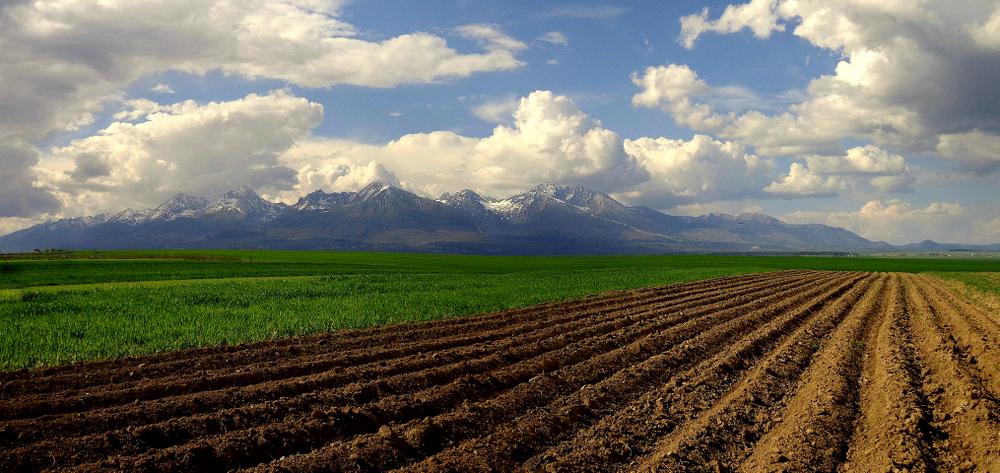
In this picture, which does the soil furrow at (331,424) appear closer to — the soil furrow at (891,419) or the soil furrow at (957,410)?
the soil furrow at (891,419)

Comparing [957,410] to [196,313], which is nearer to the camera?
[957,410]

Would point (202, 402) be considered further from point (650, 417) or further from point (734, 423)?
point (734, 423)

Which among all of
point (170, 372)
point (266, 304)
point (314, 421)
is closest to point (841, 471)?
point (314, 421)

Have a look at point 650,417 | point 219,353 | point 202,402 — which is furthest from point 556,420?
point 219,353

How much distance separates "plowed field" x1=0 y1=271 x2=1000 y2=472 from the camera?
8.76 m

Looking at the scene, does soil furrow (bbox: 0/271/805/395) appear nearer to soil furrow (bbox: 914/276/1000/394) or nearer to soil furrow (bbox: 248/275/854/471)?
soil furrow (bbox: 248/275/854/471)

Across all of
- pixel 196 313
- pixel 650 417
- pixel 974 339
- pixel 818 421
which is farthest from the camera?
pixel 196 313

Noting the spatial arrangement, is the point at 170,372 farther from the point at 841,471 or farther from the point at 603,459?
the point at 841,471

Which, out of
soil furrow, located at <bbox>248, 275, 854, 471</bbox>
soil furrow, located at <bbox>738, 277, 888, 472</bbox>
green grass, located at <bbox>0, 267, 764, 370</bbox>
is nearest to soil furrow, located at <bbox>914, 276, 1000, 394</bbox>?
soil furrow, located at <bbox>738, 277, 888, 472</bbox>

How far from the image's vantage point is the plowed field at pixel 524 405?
345 inches

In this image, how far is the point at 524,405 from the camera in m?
11.3

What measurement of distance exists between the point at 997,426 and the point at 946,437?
1.00 metres

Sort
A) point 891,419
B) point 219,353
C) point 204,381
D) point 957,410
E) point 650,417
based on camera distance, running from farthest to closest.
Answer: point 219,353, point 204,381, point 957,410, point 650,417, point 891,419

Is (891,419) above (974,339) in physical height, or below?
below
